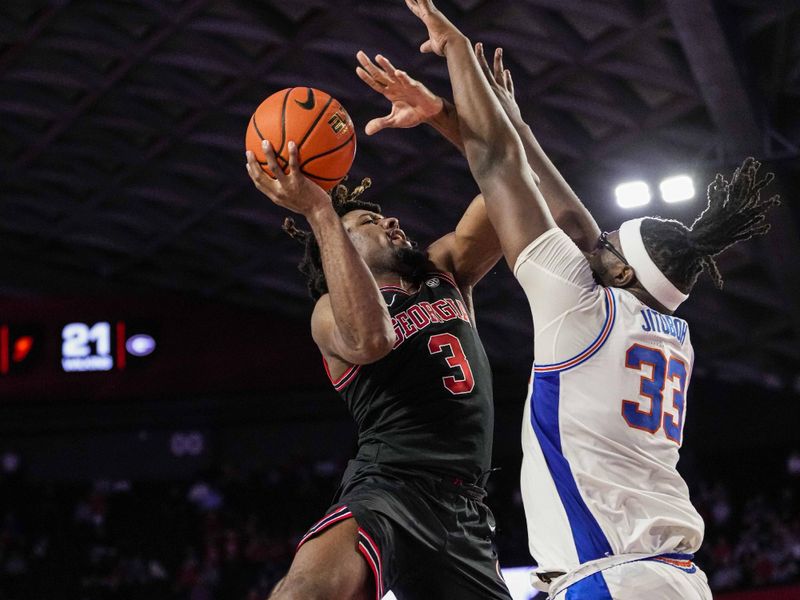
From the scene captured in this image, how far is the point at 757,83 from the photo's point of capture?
12492 millimetres

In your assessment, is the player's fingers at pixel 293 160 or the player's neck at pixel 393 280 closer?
the player's fingers at pixel 293 160

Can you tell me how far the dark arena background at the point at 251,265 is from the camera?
13.0m

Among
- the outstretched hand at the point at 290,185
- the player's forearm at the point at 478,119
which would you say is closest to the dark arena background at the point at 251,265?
the outstretched hand at the point at 290,185

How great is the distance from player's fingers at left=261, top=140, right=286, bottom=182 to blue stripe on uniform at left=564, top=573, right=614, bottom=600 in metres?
1.79

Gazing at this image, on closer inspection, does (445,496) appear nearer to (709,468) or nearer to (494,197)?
(494,197)

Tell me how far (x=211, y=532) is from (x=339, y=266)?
16.8 m

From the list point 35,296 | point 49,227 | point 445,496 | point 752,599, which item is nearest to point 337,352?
point 445,496

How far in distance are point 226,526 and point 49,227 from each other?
7103mm

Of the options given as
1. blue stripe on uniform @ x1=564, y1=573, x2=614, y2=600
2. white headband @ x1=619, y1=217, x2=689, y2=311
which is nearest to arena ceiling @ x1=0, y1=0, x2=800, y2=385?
white headband @ x1=619, y1=217, x2=689, y2=311

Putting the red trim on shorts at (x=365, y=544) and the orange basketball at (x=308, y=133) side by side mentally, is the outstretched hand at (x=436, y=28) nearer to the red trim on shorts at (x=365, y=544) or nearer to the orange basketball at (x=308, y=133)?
the orange basketball at (x=308, y=133)

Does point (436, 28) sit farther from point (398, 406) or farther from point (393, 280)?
point (398, 406)

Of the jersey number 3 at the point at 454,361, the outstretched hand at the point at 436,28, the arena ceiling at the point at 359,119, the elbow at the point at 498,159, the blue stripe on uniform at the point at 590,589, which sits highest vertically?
the arena ceiling at the point at 359,119

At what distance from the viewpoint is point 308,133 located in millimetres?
4141

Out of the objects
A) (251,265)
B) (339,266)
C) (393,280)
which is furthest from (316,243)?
(251,265)
